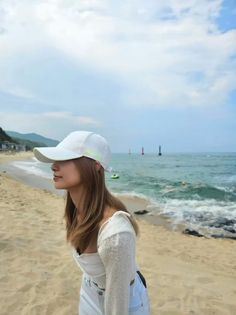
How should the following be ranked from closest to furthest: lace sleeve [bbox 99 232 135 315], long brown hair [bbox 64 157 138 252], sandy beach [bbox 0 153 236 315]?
lace sleeve [bbox 99 232 135 315] < long brown hair [bbox 64 157 138 252] < sandy beach [bbox 0 153 236 315]

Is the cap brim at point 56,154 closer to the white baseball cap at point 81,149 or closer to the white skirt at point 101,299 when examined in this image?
the white baseball cap at point 81,149

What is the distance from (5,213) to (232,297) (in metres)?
5.56

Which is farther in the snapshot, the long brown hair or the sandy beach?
the sandy beach

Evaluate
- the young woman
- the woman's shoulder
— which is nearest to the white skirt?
the young woman

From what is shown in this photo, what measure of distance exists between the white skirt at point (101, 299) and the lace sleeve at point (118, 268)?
0.14m

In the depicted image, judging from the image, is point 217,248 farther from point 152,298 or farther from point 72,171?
point 72,171

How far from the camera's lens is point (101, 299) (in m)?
1.69

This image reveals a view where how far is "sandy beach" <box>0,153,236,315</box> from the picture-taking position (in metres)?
4.19

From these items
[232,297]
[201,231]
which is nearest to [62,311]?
[232,297]

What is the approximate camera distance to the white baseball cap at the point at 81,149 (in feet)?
5.37

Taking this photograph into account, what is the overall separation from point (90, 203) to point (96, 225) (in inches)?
4.6

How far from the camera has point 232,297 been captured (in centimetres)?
484

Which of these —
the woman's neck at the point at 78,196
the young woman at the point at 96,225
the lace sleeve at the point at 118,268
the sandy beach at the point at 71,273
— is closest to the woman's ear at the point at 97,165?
the young woman at the point at 96,225

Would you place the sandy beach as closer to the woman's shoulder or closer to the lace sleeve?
the lace sleeve
